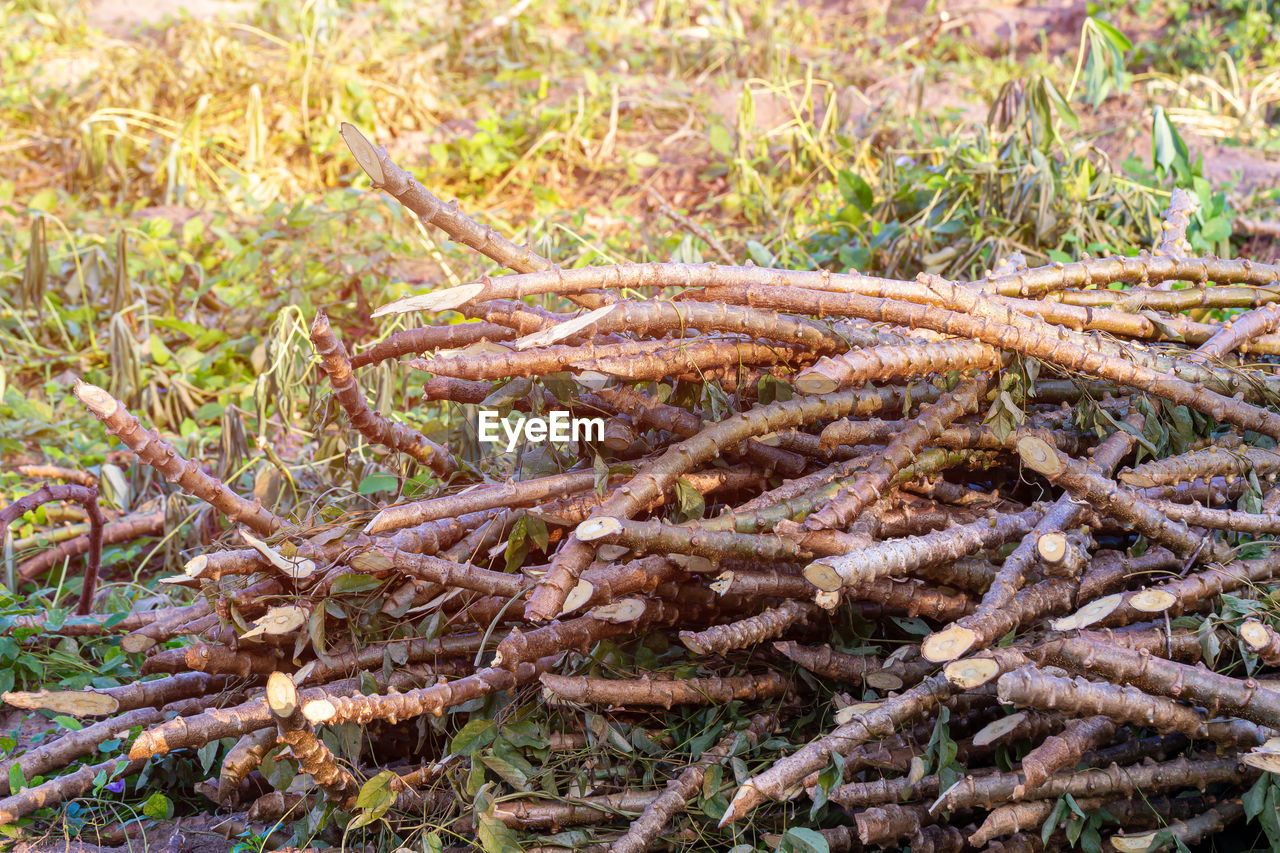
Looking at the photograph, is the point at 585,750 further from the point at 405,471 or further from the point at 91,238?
the point at 91,238

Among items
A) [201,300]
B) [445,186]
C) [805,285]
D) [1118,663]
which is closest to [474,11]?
[445,186]

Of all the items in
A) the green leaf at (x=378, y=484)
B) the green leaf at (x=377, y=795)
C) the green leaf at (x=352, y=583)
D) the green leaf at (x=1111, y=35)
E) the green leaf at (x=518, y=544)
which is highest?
the green leaf at (x=1111, y=35)

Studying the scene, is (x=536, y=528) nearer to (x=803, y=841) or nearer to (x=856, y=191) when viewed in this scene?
(x=803, y=841)

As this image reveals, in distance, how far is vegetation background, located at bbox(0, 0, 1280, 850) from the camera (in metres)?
3.05

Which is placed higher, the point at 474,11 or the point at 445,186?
the point at 474,11

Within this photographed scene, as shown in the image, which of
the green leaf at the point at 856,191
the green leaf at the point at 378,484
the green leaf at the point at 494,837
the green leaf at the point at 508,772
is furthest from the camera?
the green leaf at the point at 856,191

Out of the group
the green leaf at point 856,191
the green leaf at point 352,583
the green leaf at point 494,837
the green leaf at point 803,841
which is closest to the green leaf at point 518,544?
the green leaf at point 352,583

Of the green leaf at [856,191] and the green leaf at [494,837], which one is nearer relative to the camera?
the green leaf at [494,837]

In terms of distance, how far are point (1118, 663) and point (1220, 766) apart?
1.32 ft

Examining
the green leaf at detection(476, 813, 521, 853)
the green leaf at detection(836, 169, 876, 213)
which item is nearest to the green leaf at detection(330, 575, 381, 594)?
the green leaf at detection(476, 813, 521, 853)

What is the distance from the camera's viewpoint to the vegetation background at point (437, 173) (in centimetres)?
305

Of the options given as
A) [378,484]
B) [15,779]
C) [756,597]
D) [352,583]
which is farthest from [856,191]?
[15,779]

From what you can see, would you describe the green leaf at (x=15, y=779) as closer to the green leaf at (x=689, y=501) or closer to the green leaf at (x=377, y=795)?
the green leaf at (x=377, y=795)

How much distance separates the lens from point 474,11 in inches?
263
